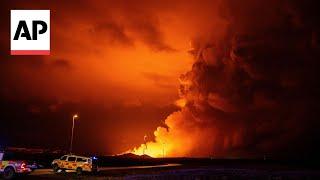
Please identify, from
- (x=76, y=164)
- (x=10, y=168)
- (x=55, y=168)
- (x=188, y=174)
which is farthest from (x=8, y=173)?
(x=188, y=174)

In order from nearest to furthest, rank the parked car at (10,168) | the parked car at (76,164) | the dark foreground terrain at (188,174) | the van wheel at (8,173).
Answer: the parked car at (10,168)
the van wheel at (8,173)
the dark foreground terrain at (188,174)
the parked car at (76,164)

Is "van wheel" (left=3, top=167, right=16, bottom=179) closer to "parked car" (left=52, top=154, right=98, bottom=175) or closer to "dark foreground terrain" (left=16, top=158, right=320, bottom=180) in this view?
"dark foreground terrain" (left=16, top=158, right=320, bottom=180)

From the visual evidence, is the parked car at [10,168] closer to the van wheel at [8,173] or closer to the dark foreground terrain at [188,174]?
the van wheel at [8,173]

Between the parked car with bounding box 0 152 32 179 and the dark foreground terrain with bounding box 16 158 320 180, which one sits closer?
the parked car with bounding box 0 152 32 179

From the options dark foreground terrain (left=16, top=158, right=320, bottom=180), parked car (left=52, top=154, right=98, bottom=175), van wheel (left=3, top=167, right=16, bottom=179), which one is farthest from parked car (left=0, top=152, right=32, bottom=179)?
parked car (left=52, top=154, right=98, bottom=175)

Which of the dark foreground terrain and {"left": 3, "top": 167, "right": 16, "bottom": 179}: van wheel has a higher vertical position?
{"left": 3, "top": 167, "right": 16, "bottom": 179}: van wheel

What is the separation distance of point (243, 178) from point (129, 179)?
12367 mm

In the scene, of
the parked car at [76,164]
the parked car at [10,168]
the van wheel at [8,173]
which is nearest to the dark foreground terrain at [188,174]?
the parked car at [76,164]

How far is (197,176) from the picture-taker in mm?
50125

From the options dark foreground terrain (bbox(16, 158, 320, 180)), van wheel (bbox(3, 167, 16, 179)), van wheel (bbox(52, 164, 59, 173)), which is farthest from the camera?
van wheel (bbox(52, 164, 59, 173))

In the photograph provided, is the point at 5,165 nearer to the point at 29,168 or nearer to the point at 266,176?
the point at 29,168

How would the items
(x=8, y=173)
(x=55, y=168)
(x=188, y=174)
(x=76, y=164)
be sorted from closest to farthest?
(x=8, y=173) → (x=188, y=174) → (x=76, y=164) → (x=55, y=168)

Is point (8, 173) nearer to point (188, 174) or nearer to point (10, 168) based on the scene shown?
point (10, 168)

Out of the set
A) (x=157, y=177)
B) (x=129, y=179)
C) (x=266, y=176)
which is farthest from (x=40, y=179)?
(x=266, y=176)
